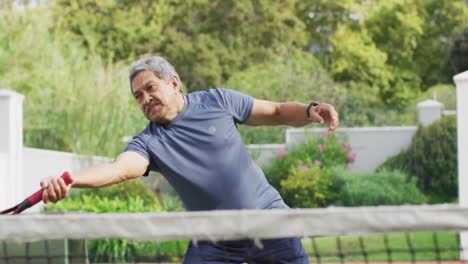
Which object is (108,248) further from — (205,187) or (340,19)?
(340,19)

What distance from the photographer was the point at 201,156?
13.6 feet

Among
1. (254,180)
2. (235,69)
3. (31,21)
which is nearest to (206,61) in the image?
(235,69)

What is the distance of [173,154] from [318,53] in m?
36.6

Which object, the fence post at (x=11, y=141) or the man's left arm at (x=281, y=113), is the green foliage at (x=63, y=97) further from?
the man's left arm at (x=281, y=113)

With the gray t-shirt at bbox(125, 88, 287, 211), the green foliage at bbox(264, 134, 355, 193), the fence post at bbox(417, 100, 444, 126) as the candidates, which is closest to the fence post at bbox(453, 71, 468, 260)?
the gray t-shirt at bbox(125, 88, 287, 211)

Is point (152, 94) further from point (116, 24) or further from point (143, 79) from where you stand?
point (116, 24)

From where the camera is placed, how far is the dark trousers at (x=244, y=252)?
4043mm

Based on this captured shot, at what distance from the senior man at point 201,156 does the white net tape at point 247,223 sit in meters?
0.83

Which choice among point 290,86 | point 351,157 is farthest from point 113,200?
point 290,86

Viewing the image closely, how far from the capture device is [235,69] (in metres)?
34.2

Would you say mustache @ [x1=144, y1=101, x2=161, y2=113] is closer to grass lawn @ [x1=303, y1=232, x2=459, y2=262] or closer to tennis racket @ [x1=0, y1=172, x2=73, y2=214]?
tennis racket @ [x1=0, y1=172, x2=73, y2=214]

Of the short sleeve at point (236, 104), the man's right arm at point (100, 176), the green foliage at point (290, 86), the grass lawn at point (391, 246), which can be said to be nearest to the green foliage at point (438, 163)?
the grass lawn at point (391, 246)

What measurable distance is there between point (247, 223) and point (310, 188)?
1252 cm

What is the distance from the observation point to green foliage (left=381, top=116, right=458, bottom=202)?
56.1 feet
